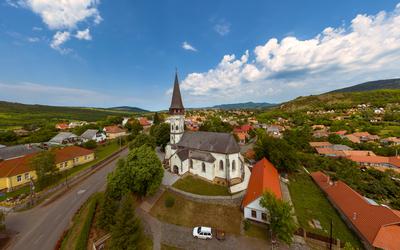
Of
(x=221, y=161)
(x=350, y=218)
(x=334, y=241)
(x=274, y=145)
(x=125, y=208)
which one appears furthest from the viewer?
(x=274, y=145)

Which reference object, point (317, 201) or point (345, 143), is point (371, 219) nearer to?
point (317, 201)

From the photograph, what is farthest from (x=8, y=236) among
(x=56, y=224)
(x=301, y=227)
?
(x=301, y=227)

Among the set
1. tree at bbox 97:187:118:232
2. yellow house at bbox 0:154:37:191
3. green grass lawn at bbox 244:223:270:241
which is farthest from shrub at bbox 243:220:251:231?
yellow house at bbox 0:154:37:191

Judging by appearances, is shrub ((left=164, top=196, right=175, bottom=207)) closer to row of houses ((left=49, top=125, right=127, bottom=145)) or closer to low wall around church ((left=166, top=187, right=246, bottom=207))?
low wall around church ((left=166, top=187, right=246, bottom=207))

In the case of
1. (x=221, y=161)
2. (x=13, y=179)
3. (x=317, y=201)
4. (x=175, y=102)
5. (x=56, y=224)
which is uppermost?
(x=175, y=102)

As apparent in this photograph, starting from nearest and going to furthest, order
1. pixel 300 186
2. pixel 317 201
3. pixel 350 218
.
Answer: pixel 350 218, pixel 317 201, pixel 300 186

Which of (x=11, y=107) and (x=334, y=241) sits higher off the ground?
(x=11, y=107)

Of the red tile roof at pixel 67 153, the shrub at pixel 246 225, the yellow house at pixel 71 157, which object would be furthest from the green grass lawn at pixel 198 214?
the red tile roof at pixel 67 153
